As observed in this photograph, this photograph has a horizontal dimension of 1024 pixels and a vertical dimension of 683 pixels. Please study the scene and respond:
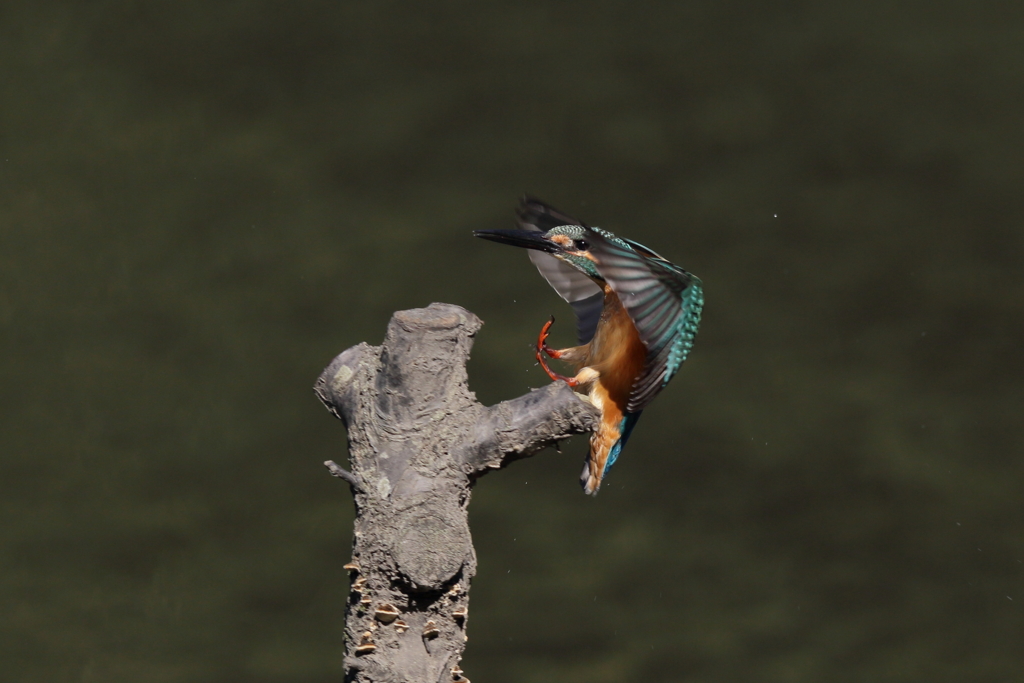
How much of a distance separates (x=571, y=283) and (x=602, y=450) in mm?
374

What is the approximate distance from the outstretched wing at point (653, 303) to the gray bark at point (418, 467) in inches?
10.0

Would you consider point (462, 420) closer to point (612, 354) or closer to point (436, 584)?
point (436, 584)

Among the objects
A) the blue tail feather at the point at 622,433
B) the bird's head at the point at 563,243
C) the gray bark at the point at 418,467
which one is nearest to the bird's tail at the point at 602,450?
the blue tail feather at the point at 622,433

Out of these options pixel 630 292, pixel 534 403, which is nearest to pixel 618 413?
pixel 630 292

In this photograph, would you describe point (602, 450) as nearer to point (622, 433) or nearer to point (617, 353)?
point (622, 433)

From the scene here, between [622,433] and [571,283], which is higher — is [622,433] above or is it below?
below

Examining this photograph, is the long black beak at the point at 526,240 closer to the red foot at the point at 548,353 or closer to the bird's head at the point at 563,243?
the bird's head at the point at 563,243

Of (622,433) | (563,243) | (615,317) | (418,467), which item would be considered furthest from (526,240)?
(418,467)

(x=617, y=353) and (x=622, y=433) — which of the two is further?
(x=622, y=433)

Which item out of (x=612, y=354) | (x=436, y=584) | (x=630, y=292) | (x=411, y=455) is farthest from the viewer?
(x=612, y=354)

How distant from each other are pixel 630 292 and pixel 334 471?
1.87 feet

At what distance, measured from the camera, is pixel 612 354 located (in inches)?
73.0

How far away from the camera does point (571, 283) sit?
2.11 metres

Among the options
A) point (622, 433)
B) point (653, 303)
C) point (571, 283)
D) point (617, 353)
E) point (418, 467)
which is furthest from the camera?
point (571, 283)
